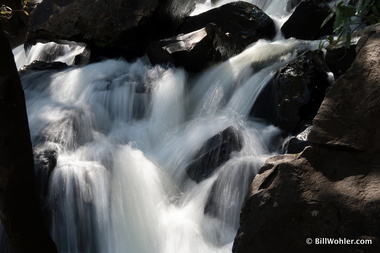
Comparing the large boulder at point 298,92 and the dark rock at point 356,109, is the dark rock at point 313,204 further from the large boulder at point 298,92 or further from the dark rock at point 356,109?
the large boulder at point 298,92

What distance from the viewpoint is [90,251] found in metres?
5.09

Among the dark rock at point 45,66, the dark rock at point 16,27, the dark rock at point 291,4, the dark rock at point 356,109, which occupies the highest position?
the dark rock at point 356,109

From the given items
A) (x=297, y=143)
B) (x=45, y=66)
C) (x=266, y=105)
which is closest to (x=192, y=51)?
(x=266, y=105)

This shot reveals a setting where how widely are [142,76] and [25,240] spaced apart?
5.06 meters

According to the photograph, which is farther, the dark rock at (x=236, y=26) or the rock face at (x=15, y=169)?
the dark rock at (x=236, y=26)

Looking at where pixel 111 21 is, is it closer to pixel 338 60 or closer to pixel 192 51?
pixel 192 51

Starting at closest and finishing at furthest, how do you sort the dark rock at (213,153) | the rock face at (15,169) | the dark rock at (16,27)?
1. the rock face at (15,169)
2. the dark rock at (213,153)
3. the dark rock at (16,27)

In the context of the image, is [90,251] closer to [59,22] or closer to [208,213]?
[208,213]

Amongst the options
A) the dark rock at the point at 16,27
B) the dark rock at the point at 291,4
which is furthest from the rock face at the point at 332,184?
the dark rock at the point at 16,27

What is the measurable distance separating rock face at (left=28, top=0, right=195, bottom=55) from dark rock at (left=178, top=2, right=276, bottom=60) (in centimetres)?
49

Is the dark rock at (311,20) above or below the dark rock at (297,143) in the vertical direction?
above

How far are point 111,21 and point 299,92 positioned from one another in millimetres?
4074

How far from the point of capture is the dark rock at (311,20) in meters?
8.05

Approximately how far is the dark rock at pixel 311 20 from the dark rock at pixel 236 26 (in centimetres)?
58
